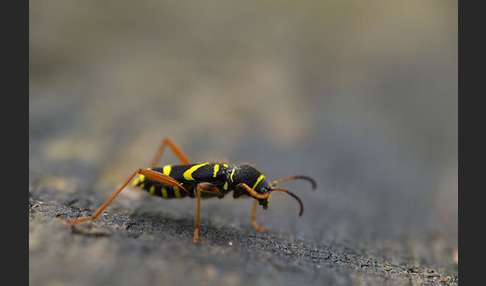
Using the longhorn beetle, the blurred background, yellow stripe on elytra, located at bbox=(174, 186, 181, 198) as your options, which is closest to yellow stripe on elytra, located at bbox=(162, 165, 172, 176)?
the longhorn beetle

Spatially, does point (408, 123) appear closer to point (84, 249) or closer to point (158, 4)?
point (158, 4)

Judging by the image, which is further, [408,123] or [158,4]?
[158,4]

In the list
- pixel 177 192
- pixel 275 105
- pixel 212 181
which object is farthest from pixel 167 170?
pixel 275 105

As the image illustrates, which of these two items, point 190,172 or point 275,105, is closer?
point 190,172

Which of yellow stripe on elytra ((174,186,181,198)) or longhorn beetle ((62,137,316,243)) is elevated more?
longhorn beetle ((62,137,316,243))

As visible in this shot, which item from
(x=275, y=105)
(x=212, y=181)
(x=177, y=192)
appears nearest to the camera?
(x=212, y=181)

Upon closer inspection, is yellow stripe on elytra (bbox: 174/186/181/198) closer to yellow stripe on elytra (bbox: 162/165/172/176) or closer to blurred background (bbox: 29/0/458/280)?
yellow stripe on elytra (bbox: 162/165/172/176)

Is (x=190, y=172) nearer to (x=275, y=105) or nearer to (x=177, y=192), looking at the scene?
(x=177, y=192)

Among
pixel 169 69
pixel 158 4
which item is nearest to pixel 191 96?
pixel 169 69
